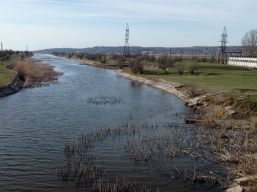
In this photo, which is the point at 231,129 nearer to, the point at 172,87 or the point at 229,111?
the point at 229,111

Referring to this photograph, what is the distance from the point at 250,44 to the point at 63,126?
482ft

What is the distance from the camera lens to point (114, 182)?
22672 millimetres

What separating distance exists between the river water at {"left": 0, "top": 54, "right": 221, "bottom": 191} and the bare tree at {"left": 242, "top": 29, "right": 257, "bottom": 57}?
101 meters

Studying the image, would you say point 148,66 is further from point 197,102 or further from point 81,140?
point 81,140

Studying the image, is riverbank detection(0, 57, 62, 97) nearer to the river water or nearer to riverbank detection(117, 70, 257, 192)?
the river water

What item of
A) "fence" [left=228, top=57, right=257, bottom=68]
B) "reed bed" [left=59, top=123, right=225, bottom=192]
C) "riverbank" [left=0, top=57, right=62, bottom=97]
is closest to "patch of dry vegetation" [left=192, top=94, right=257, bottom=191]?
"reed bed" [left=59, top=123, right=225, bottom=192]

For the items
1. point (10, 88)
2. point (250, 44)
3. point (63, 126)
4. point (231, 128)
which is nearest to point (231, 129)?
point (231, 128)

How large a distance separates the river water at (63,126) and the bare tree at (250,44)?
100927mm

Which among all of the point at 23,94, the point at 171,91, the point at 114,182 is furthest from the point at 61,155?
the point at 171,91

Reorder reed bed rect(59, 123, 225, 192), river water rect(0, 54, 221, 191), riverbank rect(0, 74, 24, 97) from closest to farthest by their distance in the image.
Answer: reed bed rect(59, 123, 225, 192) → river water rect(0, 54, 221, 191) → riverbank rect(0, 74, 24, 97)

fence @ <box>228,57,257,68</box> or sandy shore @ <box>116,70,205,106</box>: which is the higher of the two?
fence @ <box>228,57,257,68</box>

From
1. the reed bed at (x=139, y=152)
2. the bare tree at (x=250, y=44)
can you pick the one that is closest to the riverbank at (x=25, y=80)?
the reed bed at (x=139, y=152)

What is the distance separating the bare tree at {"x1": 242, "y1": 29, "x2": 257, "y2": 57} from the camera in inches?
6375

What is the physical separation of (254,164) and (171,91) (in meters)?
43.2
